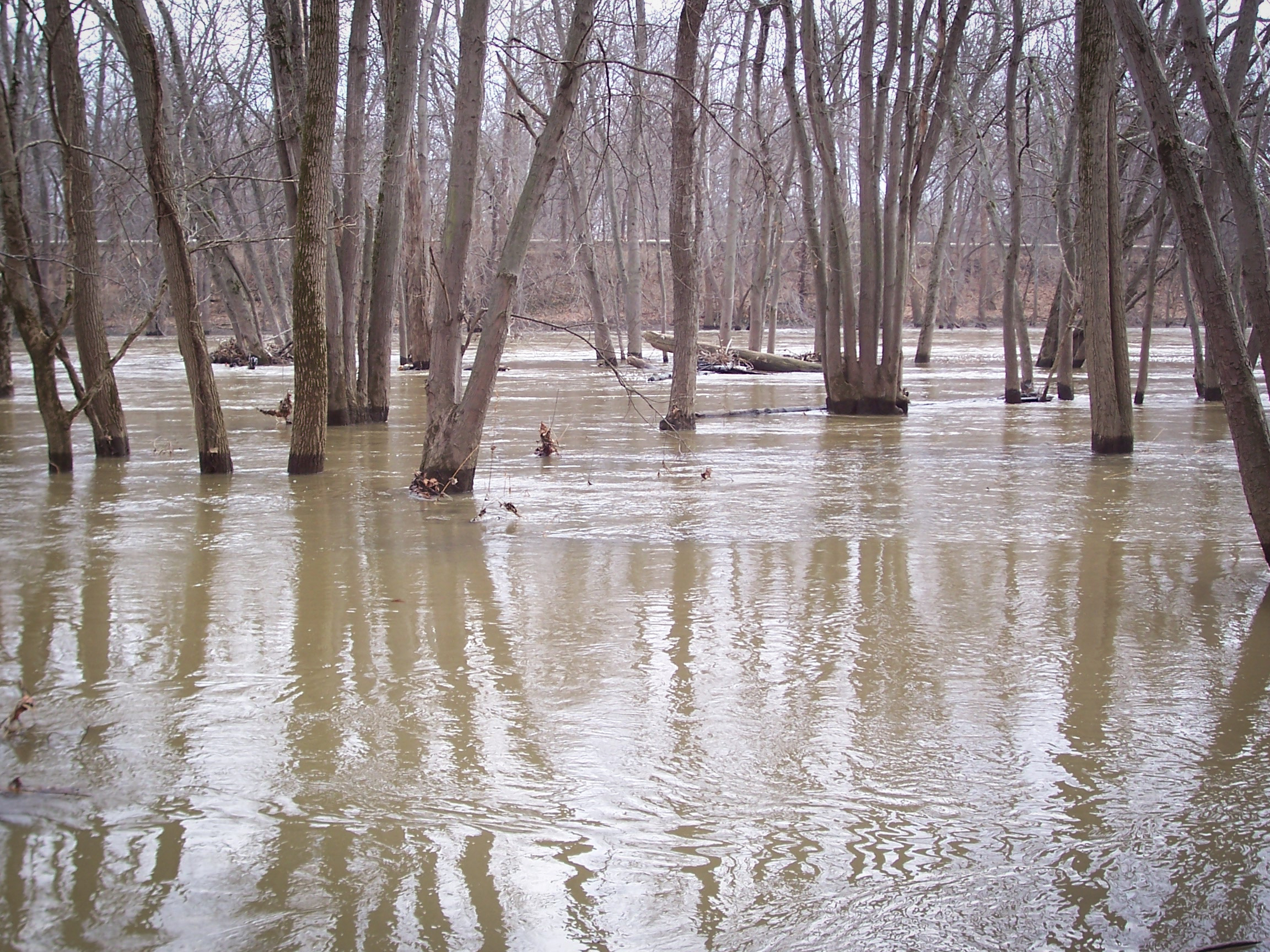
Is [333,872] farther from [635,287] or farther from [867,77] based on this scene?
[635,287]

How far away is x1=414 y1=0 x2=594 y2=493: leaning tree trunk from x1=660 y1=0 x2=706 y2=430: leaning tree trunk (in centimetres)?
331

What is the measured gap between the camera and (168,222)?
31.6 feet

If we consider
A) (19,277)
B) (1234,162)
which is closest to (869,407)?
(1234,162)

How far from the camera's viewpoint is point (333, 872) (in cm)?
320

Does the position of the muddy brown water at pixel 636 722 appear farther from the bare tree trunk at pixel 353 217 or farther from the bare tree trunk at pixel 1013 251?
the bare tree trunk at pixel 1013 251

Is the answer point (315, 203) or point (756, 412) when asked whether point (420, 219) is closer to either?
point (756, 412)

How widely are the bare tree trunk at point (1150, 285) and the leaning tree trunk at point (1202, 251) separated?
1007 centimetres

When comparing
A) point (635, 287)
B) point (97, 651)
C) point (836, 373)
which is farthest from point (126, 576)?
point (635, 287)

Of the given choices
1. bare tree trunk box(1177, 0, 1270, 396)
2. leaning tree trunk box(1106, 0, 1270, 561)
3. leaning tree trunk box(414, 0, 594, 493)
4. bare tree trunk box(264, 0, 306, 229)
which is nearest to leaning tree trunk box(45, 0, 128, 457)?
bare tree trunk box(264, 0, 306, 229)

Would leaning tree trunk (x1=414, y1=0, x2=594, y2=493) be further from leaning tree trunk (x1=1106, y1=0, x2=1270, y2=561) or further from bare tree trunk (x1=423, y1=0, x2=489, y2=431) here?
leaning tree trunk (x1=1106, y1=0, x2=1270, y2=561)

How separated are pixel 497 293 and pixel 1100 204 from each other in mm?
5716

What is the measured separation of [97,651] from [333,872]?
255 centimetres

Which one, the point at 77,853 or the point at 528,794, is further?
the point at 528,794

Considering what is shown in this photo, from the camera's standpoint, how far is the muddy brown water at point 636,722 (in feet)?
10.00
